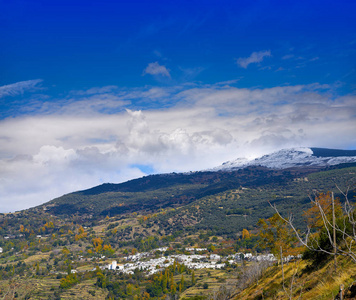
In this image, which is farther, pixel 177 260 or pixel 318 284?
pixel 177 260

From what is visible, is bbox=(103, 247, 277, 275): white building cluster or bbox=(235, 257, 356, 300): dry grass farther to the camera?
bbox=(103, 247, 277, 275): white building cluster

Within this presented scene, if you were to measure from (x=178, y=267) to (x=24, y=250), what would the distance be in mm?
127457

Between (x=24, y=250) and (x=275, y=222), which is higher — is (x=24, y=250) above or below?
below

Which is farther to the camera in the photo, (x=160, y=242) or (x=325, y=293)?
(x=160, y=242)

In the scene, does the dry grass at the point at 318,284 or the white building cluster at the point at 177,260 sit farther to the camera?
the white building cluster at the point at 177,260

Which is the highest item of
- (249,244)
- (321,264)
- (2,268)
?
(321,264)

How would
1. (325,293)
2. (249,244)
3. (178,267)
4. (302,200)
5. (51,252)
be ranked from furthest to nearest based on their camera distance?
1. (302,200)
2. (51,252)
3. (249,244)
4. (178,267)
5. (325,293)

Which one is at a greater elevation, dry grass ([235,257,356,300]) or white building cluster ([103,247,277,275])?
dry grass ([235,257,356,300])

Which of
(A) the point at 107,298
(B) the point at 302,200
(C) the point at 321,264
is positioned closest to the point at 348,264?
(C) the point at 321,264

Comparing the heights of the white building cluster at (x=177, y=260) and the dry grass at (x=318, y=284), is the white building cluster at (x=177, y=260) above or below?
below

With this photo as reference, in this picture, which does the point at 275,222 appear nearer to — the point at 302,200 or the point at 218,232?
the point at 218,232

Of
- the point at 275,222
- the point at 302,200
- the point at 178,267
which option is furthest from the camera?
the point at 302,200

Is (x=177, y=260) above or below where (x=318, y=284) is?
below

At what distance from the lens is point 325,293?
→ 43.0 feet
